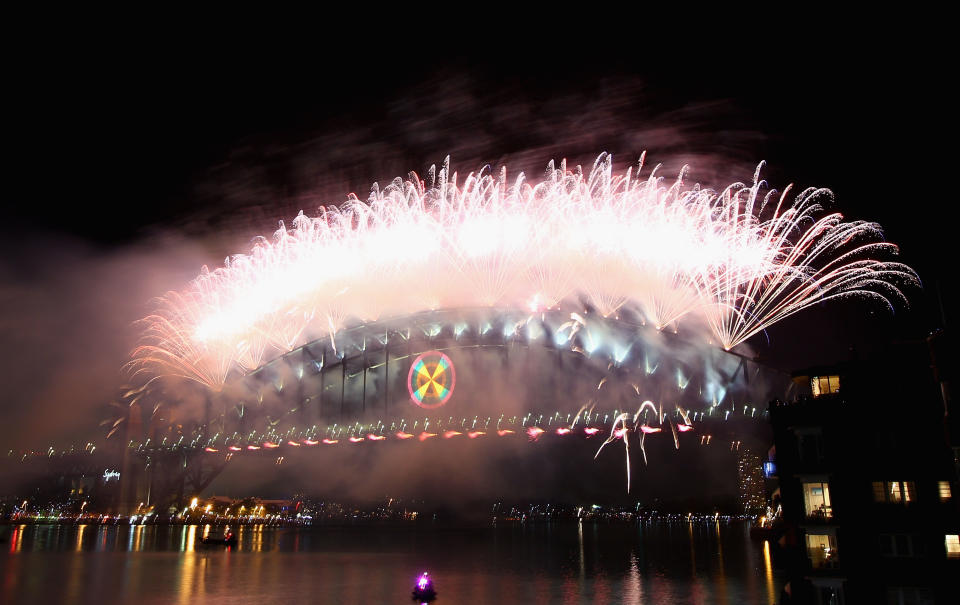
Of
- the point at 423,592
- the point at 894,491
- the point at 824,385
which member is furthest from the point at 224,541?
the point at 894,491

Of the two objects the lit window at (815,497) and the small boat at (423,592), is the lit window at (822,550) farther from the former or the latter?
the small boat at (423,592)

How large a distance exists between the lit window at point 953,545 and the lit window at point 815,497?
114 inches

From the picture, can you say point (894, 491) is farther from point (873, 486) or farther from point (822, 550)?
point (822, 550)

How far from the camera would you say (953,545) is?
18188 millimetres

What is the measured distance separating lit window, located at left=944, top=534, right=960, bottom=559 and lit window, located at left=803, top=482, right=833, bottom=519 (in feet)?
9.46

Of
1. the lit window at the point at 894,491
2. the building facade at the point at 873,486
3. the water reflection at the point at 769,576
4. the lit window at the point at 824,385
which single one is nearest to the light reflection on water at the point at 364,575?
the water reflection at the point at 769,576

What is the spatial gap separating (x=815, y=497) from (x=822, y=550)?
148 centimetres

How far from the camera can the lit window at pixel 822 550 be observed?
771 inches

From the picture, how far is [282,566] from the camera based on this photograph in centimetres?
5106

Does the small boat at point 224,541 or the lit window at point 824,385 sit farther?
the small boat at point 224,541

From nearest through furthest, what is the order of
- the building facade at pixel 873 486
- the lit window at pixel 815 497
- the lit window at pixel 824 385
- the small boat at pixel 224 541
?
the building facade at pixel 873 486
the lit window at pixel 815 497
the lit window at pixel 824 385
the small boat at pixel 224 541

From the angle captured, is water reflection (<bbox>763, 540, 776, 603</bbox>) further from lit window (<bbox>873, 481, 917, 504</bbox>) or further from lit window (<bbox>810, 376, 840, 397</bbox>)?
lit window (<bbox>810, 376, 840, 397</bbox>)

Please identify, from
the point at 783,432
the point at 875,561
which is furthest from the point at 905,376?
the point at 875,561

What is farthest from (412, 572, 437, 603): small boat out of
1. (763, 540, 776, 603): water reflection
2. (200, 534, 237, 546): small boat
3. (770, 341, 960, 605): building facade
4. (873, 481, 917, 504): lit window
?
(200, 534, 237, 546): small boat
